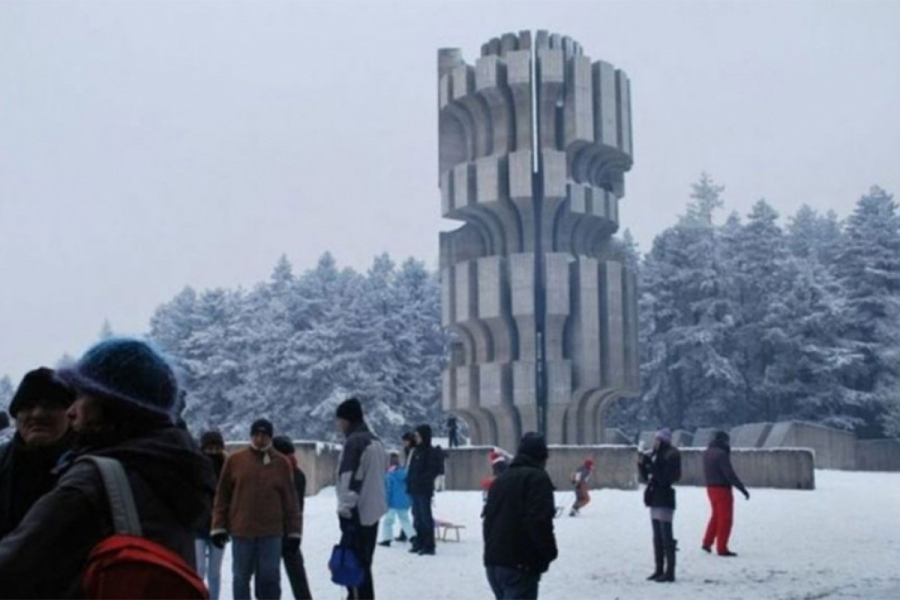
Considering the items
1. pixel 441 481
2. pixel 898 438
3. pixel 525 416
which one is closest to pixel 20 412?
pixel 441 481

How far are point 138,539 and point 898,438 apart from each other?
157 ft

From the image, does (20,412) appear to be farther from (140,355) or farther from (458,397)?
(458,397)

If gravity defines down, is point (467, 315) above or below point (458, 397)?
above

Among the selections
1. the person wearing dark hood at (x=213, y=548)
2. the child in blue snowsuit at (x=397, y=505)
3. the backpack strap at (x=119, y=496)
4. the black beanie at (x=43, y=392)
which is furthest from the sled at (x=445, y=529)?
the backpack strap at (x=119, y=496)

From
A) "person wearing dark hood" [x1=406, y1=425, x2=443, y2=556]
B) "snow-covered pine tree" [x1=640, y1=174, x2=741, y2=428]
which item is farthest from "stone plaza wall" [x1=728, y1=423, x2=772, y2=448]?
"person wearing dark hood" [x1=406, y1=425, x2=443, y2=556]

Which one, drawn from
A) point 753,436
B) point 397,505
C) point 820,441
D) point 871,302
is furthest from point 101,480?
point 871,302

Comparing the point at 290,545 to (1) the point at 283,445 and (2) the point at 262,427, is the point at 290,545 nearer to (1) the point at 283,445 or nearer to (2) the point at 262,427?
(2) the point at 262,427

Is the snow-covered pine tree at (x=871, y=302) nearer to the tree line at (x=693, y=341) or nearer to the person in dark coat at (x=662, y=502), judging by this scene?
the tree line at (x=693, y=341)

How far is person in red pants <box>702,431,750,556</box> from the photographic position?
1358cm

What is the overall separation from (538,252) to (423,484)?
27.6 meters

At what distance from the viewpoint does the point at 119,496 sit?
232 centimetres

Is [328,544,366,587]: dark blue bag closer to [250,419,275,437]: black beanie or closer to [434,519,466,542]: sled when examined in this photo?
[250,419,275,437]: black beanie

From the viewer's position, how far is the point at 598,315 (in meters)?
41.2

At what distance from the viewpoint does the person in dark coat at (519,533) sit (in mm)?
6625
